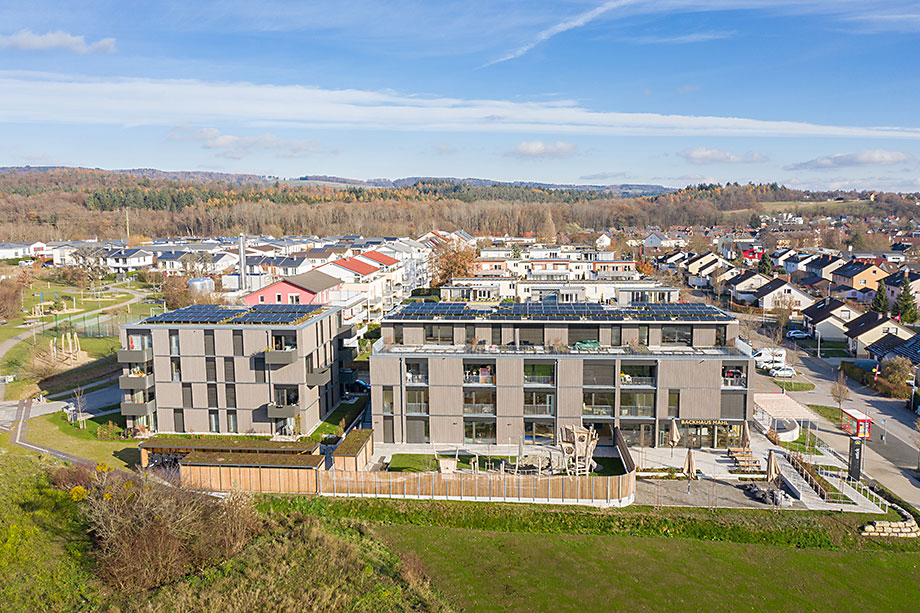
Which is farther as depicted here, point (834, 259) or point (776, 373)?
point (834, 259)

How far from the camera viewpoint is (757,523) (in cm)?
2269

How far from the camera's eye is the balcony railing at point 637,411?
97.6 feet

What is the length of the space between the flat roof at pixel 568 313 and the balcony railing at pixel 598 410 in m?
4.40

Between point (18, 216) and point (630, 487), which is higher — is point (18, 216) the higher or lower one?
the higher one

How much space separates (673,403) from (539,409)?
241 inches

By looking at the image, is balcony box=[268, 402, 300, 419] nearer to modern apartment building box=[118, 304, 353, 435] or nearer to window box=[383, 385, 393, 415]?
modern apartment building box=[118, 304, 353, 435]

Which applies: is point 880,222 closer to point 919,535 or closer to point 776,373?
point 776,373

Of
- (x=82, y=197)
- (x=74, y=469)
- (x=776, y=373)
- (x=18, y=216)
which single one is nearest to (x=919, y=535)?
(x=776, y=373)

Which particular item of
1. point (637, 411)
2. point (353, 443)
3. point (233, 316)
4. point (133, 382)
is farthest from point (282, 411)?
point (637, 411)

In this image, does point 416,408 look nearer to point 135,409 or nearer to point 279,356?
point 279,356

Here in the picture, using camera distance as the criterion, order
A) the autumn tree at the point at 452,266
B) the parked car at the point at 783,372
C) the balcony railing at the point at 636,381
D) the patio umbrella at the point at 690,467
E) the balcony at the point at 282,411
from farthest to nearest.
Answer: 1. the autumn tree at the point at 452,266
2. the parked car at the point at 783,372
3. the balcony at the point at 282,411
4. the balcony railing at the point at 636,381
5. the patio umbrella at the point at 690,467

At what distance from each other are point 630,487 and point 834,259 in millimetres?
77547

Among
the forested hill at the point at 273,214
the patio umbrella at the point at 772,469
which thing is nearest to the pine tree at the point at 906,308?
the patio umbrella at the point at 772,469

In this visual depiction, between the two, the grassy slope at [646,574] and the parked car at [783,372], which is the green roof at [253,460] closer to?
the grassy slope at [646,574]
